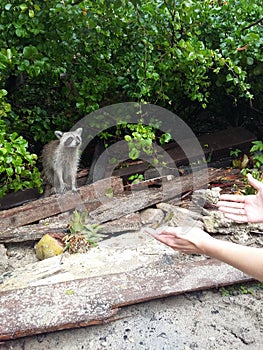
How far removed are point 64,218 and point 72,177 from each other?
2.28 feet

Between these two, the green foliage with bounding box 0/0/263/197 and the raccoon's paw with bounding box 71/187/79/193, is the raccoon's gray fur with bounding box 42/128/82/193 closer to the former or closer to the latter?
the raccoon's paw with bounding box 71/187/79/193

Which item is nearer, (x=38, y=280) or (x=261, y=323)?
(x=261, y=323)

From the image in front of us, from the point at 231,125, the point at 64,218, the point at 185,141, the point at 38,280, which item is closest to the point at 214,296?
the point at 38,280

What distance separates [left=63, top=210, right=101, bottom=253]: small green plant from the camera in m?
2.89

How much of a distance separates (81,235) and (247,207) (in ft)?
5.21

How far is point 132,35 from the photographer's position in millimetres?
3564

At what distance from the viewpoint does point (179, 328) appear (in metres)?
1.96

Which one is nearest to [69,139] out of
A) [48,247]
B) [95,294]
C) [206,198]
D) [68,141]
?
[68,141]

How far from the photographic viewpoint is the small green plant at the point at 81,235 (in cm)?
289

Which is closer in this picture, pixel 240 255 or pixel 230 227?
pixel 240 255

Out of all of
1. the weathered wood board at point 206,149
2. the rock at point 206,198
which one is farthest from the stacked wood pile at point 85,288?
the rock at point 206,198

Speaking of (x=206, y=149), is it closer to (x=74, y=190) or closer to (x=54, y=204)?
(x=74, y=190)

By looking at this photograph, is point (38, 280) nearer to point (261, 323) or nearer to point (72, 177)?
point (261, 323)

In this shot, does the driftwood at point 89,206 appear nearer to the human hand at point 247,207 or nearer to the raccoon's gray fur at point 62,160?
the raccoon's gray fur at point 62,160
